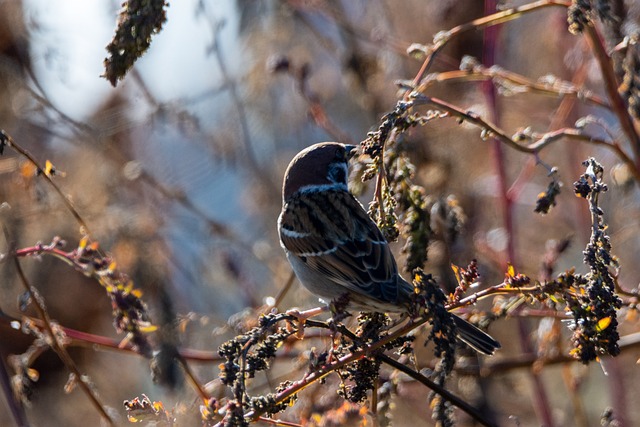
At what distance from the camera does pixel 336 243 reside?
9.71 feet

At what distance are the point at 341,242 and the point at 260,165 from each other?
6.82ft

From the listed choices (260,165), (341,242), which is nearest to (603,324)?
(341,242)

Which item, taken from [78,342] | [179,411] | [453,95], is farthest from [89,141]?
[179,411]

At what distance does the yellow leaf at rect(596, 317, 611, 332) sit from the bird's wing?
0.91 metres

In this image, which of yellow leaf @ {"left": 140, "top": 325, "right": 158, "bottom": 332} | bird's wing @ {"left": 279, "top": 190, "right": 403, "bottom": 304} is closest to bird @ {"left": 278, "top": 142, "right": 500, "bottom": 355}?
bird's wing @ {"left": 279, "top": 190, "right": 403, "bottom": 304}

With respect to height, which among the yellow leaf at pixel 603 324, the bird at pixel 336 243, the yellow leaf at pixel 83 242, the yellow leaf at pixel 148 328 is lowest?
the yellow leaf at pixel 603 324

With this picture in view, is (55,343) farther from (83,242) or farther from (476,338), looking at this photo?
(476,338)

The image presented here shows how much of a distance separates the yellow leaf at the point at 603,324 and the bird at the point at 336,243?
0.69 metres

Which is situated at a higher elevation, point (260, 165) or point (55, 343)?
point (260, 165)

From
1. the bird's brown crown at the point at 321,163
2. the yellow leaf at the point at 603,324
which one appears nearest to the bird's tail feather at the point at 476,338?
the yellow leaf at the point at 603,324

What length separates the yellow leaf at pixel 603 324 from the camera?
1509 millimetres

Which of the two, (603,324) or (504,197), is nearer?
(603,324)

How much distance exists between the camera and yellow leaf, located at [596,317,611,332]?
151 cm

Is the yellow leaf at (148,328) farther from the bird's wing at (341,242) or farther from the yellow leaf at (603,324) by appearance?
the yellow leaf at (603,324)
